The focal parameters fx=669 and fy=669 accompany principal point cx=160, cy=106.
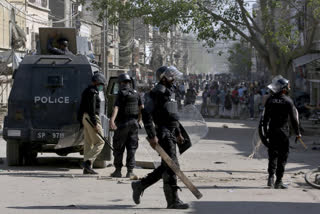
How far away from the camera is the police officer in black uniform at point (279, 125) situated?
404 inches

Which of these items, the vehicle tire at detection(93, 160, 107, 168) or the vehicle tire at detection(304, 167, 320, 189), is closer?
the vehicle tire at detection(304, 167, 320, 189)

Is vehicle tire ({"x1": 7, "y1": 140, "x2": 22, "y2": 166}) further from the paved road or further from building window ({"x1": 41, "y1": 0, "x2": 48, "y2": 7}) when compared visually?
building window ({"x1": 41, "y1": 0, "x2": 48, "y2": 7})

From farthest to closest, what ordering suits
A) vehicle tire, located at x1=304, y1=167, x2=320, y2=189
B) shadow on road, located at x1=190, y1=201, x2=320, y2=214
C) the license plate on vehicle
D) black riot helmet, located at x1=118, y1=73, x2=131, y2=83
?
the license plate on vehicle → black riot helmet, located at x1=118, y1=73, x2=131, y2=83 → vehicle tire, located at x1=304, y1=167, x2=320, y2=189 → shadow on road, located at x1=190, y1=201, x2=320, y2=214

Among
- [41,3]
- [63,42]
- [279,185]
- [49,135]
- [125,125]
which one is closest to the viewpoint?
[279,185]

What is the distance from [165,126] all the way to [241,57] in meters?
92.3

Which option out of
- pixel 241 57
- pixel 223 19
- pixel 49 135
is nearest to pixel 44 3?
pixel 223 19

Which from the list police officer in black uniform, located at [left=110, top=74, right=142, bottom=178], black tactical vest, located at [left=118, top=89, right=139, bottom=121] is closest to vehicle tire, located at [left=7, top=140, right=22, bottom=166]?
police officer in black uniform, located at [left=110, top=74, right=142, bottom=178]

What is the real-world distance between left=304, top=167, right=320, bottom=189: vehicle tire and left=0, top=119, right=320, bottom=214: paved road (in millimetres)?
97

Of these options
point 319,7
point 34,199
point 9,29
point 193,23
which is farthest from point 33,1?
point 34,199

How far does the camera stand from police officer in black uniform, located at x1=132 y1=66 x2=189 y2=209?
816cm

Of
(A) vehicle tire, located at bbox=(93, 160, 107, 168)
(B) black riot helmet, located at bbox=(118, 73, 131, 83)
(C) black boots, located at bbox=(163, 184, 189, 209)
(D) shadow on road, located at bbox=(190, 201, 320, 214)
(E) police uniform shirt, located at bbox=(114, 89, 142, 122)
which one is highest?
(B) black riot helmet, located at bbox=(118, 73, 131, 83)

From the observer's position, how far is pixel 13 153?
A: 1268 centimetres

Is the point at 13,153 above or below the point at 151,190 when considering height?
above

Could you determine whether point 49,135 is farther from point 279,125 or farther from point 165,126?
point 165,126
